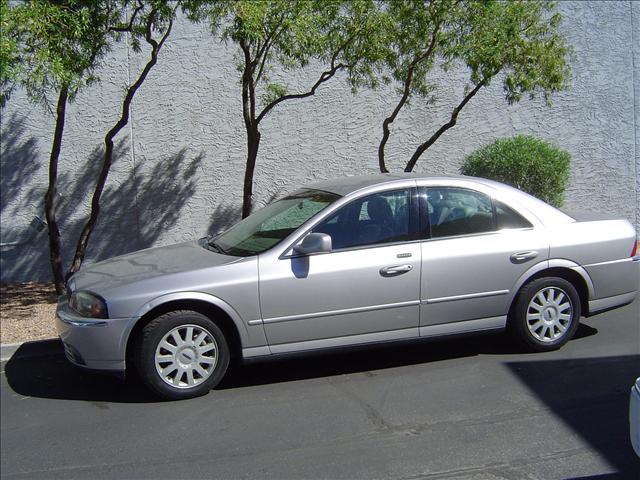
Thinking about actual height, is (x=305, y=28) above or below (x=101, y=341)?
above

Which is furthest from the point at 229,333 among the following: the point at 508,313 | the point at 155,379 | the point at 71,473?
the point at 508,313

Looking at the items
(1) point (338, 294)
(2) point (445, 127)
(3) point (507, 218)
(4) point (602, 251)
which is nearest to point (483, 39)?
(2) point (445, 127)

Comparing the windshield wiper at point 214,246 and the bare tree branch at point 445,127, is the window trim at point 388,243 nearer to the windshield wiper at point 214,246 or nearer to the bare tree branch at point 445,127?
the windshield wiper at point 214,246

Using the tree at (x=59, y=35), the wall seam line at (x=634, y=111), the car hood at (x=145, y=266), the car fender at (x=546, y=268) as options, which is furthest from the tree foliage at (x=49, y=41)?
the wall seam line at (x=634, y=111)

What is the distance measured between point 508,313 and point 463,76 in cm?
585

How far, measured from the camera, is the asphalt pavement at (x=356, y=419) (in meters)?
4.21

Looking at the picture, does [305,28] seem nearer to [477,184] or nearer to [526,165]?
[477,184]

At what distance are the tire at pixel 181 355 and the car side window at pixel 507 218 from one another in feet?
8.19

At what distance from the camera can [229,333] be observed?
541 centimetres

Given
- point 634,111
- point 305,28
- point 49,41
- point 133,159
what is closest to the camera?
point 49,41

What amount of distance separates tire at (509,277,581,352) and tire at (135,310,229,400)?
96.3 inches

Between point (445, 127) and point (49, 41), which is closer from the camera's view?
point (49, 41)

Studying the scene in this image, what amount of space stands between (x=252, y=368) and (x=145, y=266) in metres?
1.27

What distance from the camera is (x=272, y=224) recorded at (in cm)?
602
